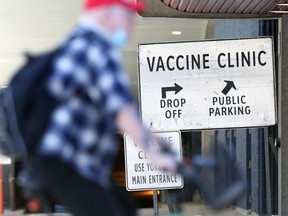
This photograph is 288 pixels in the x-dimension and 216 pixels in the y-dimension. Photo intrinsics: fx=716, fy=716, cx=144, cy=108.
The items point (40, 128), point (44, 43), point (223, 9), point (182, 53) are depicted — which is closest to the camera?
point (40, 128)

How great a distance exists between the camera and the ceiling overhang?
8.33 m

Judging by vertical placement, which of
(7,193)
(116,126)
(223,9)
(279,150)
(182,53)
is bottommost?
(7,193)

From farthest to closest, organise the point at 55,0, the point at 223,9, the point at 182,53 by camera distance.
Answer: the point at 55,0 → the point at 223,9 → the point at 182,53

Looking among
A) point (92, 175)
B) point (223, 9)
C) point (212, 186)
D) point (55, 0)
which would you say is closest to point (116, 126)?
point (92, 175)

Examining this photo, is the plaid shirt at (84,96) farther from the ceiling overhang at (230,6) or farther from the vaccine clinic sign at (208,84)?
the ceiling overhang at (230,6)

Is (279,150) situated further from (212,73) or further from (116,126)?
(116,126)

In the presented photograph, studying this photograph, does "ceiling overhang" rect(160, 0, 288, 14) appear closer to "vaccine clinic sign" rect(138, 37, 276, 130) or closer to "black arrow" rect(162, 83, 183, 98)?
"vaccine clinic sign" rect(138, 37, 276, 130)

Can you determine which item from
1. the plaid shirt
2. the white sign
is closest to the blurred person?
the plaid shirt

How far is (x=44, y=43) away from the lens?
45.0 feet

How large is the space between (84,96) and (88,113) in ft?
0.23

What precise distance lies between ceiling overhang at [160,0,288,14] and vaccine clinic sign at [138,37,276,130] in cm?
82

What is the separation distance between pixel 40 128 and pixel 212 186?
755 millimetres

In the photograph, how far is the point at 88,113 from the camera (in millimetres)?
2867

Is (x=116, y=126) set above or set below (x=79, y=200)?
above
